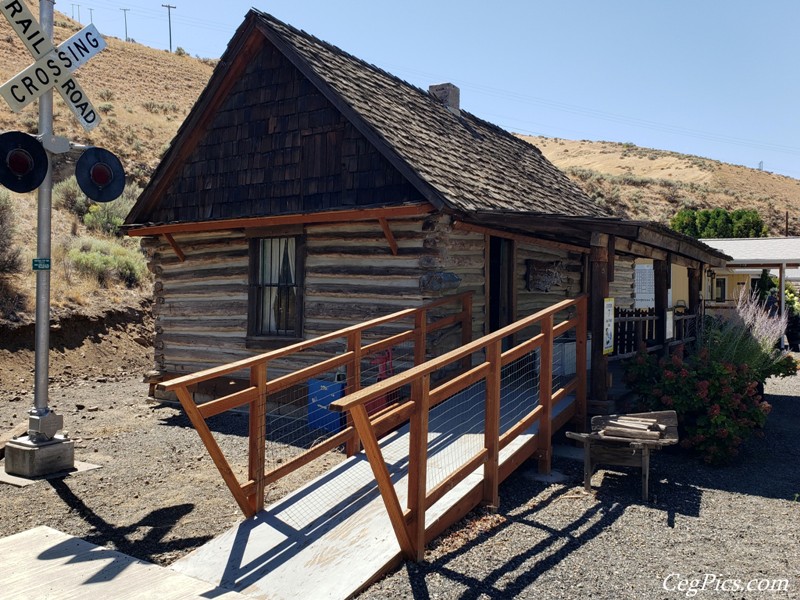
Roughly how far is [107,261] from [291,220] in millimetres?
10958

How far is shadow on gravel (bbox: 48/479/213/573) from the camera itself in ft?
16.1

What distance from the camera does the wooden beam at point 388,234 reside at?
8.63m

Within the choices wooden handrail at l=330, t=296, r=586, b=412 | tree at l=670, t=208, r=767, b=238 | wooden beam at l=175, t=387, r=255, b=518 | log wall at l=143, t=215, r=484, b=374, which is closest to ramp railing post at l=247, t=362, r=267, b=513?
wooden beam at l=175, t=387, r=255, b=518

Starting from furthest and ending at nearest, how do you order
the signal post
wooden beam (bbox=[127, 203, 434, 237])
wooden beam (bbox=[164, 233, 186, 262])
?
wooden beam (bbox=[164, 233, 186, 262]) < wooden beam (bbox=[127, 203, 434, 237]) < the signal post

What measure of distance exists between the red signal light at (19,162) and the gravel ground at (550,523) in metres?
3.04

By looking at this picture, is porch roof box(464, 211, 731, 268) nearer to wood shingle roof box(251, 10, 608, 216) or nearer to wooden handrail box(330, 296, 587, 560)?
wood shingle roof box(251, 10, 608, 216)

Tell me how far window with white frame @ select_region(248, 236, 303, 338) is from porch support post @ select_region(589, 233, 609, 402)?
14.3 feet

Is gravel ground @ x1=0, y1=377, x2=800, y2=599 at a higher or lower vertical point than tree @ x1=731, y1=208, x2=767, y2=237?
lower

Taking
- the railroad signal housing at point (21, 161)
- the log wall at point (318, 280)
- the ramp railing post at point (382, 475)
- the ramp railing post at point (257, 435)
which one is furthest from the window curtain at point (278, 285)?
the ramp railing post at point (382, 475)

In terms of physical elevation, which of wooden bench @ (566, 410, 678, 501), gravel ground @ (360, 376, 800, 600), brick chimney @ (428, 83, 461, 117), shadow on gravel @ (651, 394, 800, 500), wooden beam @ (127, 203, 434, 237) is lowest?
shadow on gravel @ (651, 394, 800, 500)

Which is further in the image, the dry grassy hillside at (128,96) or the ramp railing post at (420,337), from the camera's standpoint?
the dry grassy hillside at (128,96)

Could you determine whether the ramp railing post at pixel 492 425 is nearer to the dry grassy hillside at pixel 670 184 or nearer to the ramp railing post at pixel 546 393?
the ramp railing post at pixel 546 393

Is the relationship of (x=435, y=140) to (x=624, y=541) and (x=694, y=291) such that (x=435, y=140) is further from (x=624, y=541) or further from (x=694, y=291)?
(x=624, y=541)

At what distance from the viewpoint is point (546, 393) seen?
6.61 m
